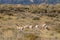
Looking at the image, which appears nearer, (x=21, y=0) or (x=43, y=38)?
(x=43, y=38)

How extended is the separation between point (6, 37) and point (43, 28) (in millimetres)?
3712

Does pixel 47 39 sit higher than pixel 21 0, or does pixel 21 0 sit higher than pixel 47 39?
pixel 47 39

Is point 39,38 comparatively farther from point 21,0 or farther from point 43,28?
point 21,0

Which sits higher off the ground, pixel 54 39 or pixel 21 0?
pixel 54 39

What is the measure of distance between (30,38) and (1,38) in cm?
110

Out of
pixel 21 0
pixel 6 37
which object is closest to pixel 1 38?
pixel 6 37

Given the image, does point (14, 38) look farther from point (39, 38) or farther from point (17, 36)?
point (39, 38)

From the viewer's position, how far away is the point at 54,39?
10.5 meters

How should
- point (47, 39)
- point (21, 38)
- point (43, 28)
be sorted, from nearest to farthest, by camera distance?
point (21, 38)
point (47, 39)
point (43, 28)

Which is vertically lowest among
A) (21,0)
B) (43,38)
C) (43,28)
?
(21,0)

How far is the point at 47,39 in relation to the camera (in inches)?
Result: 413

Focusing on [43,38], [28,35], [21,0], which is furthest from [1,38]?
[21,0]

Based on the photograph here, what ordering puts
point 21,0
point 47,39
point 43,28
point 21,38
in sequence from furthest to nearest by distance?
point 21,0 → point 43,28 → point 47,39 → point 21,38

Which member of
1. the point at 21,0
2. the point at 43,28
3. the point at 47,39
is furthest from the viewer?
the point at 21,0
